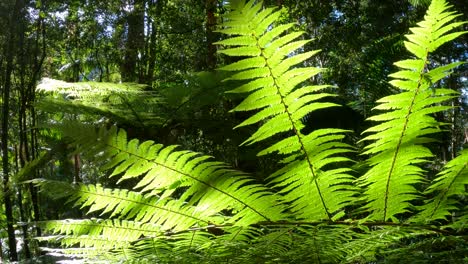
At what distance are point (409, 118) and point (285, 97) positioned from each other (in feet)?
0.95

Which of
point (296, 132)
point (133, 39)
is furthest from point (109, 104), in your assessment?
point (133, 39)

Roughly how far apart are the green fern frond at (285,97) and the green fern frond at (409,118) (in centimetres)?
10

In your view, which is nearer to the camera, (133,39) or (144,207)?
(144,207)

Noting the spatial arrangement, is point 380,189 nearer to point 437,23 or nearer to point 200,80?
point 437,23

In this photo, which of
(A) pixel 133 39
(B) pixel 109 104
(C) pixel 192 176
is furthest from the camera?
(A) pixel 133 39

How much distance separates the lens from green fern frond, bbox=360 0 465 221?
935 mm

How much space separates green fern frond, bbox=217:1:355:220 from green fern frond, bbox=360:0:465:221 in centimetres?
10

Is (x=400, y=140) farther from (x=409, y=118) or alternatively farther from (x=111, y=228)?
(x=111, y=228)

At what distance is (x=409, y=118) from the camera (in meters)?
0.99

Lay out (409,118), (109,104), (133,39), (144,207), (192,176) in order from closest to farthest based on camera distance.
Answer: (409,118)
(192,176)
(144,207)
(109,104)
(133,39)

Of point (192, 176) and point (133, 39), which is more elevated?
point (133, 39)

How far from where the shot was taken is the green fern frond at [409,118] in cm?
93

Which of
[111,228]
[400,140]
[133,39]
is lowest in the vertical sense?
[111,228]

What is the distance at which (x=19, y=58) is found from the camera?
40.7 feet
